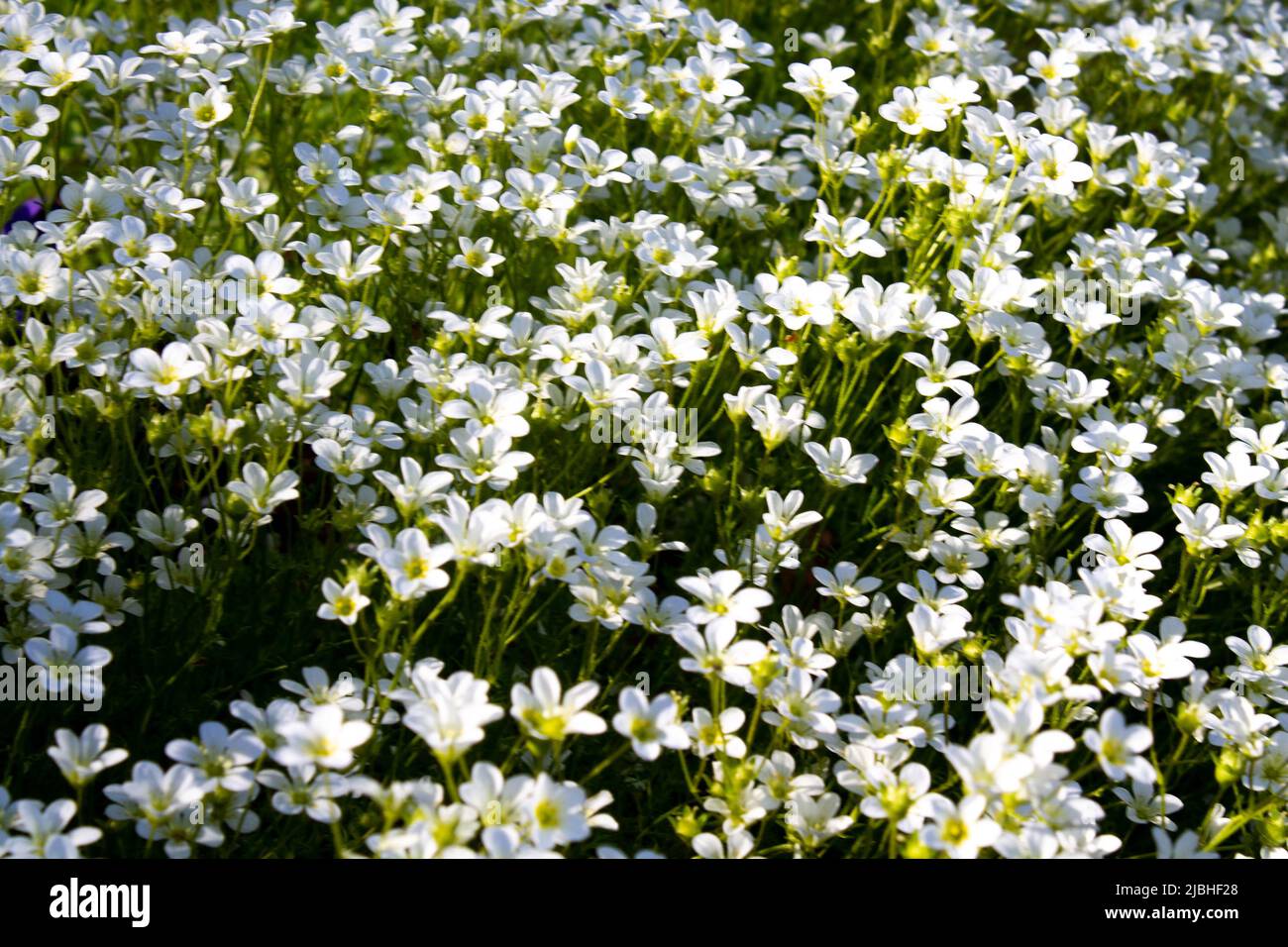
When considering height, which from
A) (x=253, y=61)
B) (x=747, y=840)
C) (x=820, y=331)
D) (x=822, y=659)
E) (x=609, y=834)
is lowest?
(x=609, y=834)

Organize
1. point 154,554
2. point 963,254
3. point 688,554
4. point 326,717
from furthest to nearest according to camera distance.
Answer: point 963,254, point 688,554, point 154,554, point 326,717

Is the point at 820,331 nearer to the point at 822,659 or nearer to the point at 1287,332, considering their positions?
the point at 822,659

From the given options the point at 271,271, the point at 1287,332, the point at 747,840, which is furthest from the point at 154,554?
the point at 1287,332

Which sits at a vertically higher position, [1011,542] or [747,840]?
[1011,542]

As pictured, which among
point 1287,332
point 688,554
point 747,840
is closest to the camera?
point 747,840

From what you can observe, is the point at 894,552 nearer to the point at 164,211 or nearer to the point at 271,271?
the point at 271,271
